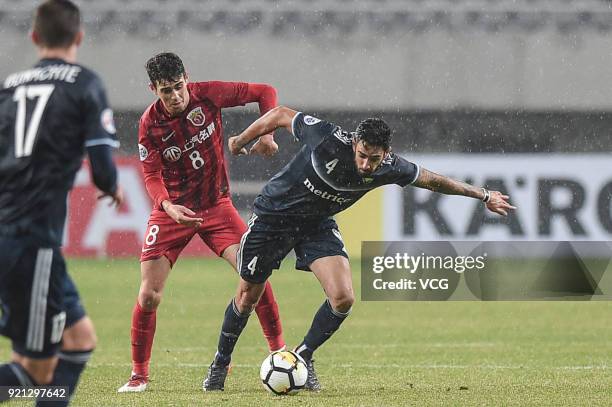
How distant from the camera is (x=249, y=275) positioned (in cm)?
675

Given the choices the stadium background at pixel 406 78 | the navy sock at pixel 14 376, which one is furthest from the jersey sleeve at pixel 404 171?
the stadium background at pixel 406 78

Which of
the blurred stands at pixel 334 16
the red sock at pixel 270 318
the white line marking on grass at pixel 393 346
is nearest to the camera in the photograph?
the red sock at pixel 270 318

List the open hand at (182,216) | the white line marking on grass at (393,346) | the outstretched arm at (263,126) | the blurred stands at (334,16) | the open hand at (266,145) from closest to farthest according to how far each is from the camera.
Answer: the open hand at (182,216) → the outstretched arm at (263,126) → the open hand at (266,145) → the white line marking on grass at (393,346) → the blurred stands at (334,16)

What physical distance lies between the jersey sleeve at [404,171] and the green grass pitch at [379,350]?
118 cm

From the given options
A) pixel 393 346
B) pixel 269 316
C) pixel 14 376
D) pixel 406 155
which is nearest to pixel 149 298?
pixel 269 316

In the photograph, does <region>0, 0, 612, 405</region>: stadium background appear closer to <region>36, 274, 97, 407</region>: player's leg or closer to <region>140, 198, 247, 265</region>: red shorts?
<region>140, 198, 247, 265</region>: red shorts

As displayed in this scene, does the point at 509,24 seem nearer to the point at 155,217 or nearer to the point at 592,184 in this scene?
the point at 592,184

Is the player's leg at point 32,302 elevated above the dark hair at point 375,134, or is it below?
below

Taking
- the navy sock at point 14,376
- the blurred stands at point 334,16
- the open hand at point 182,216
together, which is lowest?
the navy sock at point 14,376

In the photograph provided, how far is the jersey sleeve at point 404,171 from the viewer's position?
652cm

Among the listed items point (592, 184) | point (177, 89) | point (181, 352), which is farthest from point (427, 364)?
point (592, 184)

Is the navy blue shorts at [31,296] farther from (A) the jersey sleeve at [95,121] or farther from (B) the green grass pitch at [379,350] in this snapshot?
(B) the green grass pitch at [379,350]

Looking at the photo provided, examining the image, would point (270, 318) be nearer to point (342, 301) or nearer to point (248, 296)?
point (248, 296)

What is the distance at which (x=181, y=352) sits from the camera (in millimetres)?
8953
